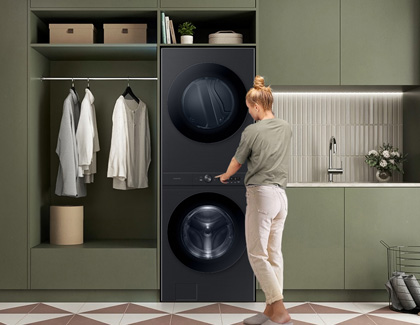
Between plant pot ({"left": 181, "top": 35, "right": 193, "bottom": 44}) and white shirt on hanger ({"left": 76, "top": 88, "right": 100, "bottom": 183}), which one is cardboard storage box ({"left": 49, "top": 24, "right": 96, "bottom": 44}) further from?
plant pot ({"left": 181, "top": 35, "right": 193, "bottom": 44})

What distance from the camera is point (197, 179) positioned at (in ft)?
13.4

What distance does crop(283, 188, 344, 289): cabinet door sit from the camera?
13.5 feet

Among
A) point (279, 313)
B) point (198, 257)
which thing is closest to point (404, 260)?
point (279, 313)

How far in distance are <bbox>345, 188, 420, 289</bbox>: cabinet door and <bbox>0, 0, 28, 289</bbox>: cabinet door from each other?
2.28 meters

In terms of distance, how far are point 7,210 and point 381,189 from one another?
2619 mm

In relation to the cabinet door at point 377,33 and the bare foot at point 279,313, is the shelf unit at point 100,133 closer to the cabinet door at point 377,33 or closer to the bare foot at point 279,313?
the cabinet door at point 377,33

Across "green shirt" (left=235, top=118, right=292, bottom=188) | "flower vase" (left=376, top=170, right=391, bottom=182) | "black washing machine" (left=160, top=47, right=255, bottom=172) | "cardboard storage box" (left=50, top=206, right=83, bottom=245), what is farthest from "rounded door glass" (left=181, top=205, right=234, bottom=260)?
"flower vase" (left=376, top=170, right=391, bottom=182)

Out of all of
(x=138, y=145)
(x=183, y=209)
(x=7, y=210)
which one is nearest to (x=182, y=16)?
(x=138, y=145)

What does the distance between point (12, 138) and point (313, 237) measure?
87.2 inches

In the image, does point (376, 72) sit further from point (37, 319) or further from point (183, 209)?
point (37, 319)

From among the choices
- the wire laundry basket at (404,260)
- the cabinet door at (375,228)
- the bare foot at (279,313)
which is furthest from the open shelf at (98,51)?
the wire laundry basket at (404,260)

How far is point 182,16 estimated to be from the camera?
4.26 metres

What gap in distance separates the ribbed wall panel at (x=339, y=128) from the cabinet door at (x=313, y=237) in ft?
2.22

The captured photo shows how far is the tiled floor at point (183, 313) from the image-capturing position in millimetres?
3654
